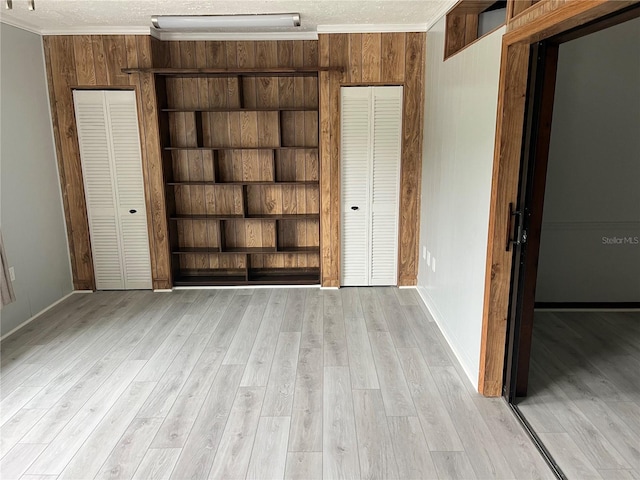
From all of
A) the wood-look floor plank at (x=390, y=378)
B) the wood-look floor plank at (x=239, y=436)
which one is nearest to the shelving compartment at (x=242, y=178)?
the wood-look floor plank at (x=390, y=378)

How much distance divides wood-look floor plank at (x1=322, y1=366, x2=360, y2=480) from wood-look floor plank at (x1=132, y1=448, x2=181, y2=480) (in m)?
0.73

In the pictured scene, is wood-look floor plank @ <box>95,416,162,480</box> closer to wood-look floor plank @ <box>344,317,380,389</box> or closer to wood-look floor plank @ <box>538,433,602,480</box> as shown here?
wood-look floor plank @ <box>344,317,380,389</box>

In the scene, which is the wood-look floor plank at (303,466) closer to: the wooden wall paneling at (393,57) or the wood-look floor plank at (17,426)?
the wood-look floor plank at (17,426)

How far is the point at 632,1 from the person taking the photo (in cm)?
156

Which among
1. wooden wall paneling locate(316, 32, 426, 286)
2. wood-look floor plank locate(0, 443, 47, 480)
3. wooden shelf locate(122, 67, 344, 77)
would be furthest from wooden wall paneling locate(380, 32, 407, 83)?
wood-look floor plank locate(0, 443, 47, 480)

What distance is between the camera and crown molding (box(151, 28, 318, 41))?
432 centimetres

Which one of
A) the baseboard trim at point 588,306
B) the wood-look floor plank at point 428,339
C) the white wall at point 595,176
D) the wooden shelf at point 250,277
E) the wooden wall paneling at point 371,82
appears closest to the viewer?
the wood-look floor plank at point 428,339

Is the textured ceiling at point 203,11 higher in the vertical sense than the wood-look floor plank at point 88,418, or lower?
higher

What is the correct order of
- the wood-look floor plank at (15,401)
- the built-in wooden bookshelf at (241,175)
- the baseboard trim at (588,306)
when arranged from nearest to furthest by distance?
the wood-look floor plank at (15,401) < the baseboard trim at (588,306) < the built-in wooden bookshelf at (241,175)

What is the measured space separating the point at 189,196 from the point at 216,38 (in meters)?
1.62

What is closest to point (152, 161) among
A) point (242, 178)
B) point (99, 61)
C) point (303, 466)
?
point (242, 178)

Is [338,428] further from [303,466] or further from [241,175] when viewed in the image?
[241,175]

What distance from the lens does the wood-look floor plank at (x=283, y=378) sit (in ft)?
8.40

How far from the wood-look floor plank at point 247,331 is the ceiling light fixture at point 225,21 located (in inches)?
97.1
